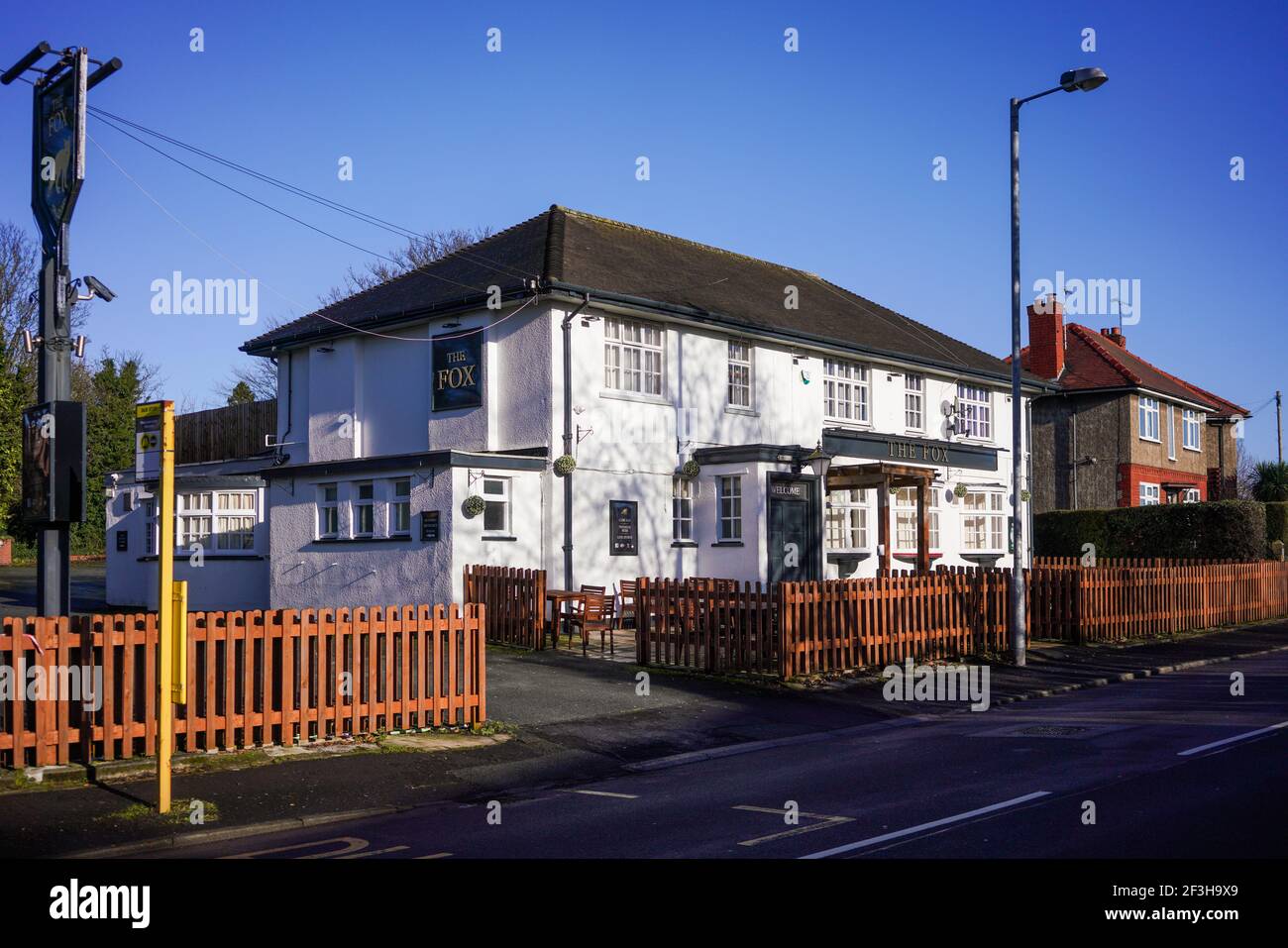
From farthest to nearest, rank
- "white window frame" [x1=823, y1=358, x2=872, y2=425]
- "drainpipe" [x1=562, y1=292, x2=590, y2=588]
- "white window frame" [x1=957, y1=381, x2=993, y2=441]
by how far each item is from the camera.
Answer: "white window frame" [x1=957, y1=381, x2=993, y2=441] → "white window frame" [x1=823, y1=358, x2=872, y2=425] → "drainpipe" [x1=562, y1=292, x2=590, y2=588]

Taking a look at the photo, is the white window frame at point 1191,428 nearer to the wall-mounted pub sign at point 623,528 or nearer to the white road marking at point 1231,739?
the wall-mounted pub sign at point 623,528

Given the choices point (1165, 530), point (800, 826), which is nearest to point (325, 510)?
point (800, 826)

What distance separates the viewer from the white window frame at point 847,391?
2955 cm

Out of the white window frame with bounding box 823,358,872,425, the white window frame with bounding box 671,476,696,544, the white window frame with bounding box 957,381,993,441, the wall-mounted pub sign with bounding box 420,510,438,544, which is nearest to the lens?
the wall-mounted pub sign with bounding box 420,510,438,544

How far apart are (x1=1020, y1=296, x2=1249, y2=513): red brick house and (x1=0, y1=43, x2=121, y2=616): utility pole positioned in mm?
39328

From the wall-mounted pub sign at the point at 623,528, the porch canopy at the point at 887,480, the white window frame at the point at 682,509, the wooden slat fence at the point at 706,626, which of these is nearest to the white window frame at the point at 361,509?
the wall-mounted pub sign at the point at 623,528

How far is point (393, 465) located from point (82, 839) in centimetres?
1396

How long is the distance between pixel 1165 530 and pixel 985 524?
857cm

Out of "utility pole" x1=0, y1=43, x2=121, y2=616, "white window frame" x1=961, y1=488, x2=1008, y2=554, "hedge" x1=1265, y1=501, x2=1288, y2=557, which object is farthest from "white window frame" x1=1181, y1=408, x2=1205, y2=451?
"utility pole" x1=0, y1=43, x2=121, y2=616

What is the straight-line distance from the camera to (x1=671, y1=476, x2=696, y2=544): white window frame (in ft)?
82.7

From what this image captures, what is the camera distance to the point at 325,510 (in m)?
24.0

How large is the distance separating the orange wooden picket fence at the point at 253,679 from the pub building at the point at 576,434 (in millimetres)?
8297

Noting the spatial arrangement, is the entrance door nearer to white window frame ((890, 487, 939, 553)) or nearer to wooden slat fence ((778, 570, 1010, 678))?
A: wooden slat fence ((778, 570, 1010, 678))

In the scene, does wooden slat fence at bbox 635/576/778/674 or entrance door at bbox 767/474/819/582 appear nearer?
wooden slat fence at bbox 635/576/778/674
